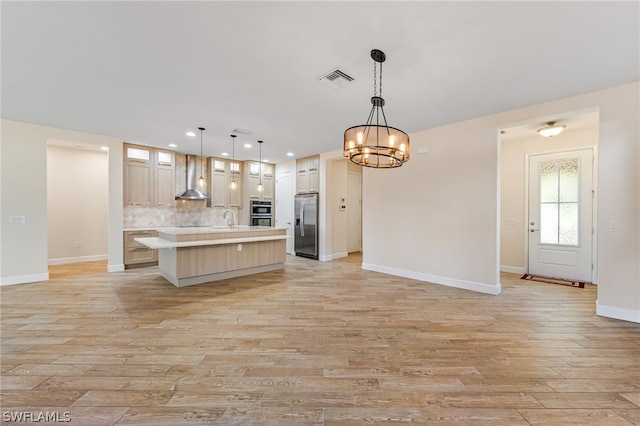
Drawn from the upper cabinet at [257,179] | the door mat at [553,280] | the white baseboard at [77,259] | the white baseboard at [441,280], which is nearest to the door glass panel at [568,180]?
the door mat at [553,280]

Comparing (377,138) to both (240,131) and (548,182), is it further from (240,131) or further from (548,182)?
(548,182)

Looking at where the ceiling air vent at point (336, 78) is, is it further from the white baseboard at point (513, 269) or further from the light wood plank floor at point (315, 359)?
the white baseboard at point (513, 269)

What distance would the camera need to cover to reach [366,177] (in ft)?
18.5

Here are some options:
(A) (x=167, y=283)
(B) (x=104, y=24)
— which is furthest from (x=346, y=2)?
(A) (x=167, y=283)

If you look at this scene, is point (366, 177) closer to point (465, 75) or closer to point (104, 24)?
point (465, 75)

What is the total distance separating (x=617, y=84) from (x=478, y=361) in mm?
3584

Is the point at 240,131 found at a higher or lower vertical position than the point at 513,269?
higher

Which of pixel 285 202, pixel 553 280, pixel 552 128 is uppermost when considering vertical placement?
pixel 552 128

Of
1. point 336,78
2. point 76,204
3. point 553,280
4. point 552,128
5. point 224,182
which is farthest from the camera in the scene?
point 224,182

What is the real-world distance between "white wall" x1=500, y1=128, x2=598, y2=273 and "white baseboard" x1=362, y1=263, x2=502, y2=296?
66.9 inches

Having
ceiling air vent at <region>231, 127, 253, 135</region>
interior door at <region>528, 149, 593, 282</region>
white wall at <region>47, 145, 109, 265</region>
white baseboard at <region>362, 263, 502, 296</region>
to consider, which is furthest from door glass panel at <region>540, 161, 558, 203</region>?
white wall at <region>47, 145, 109, 265</region>

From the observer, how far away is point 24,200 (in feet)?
14.5

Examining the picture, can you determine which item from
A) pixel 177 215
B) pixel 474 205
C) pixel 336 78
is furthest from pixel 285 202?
pixel 336 78

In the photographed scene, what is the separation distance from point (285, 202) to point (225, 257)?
3.28 m
